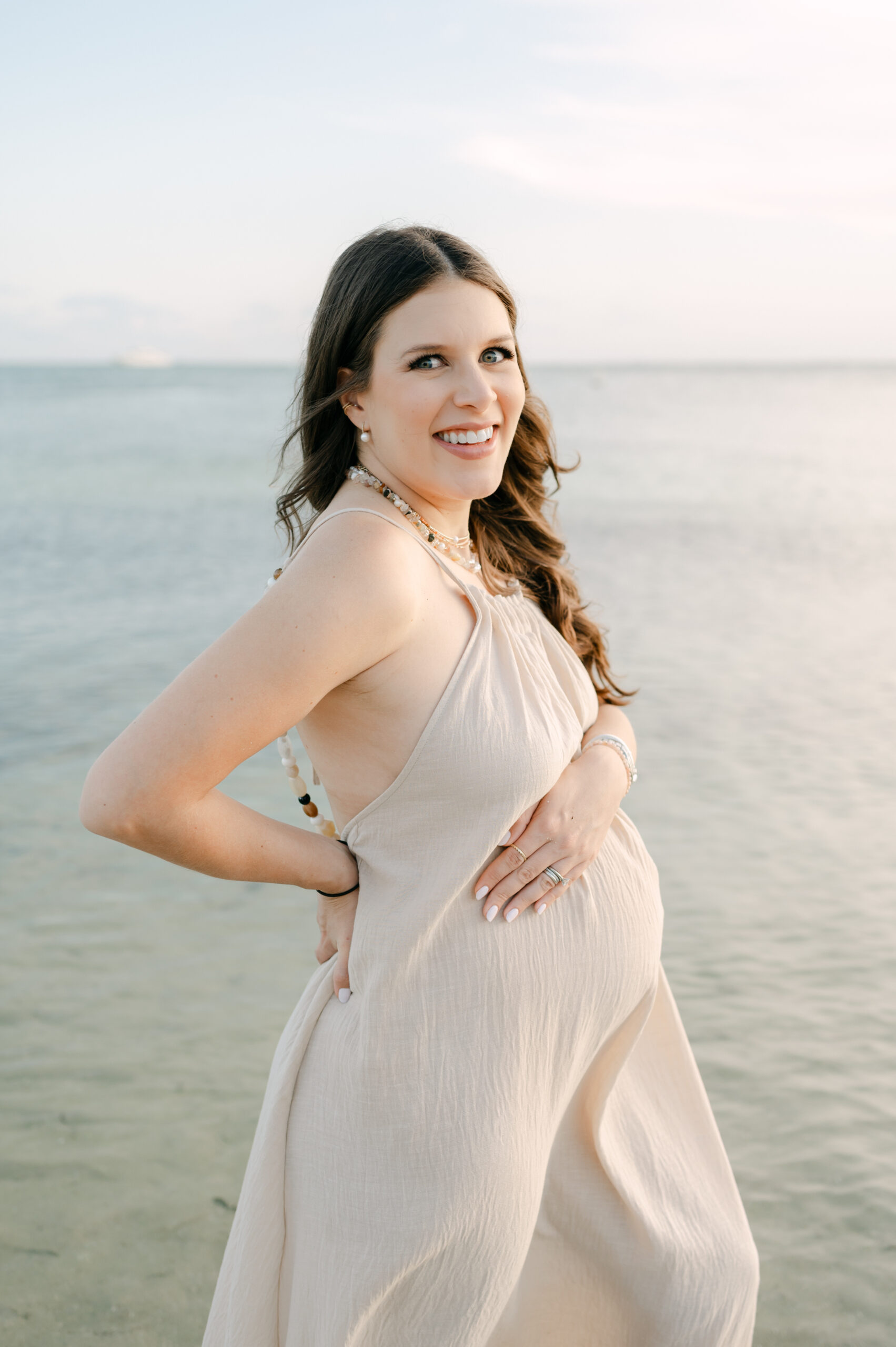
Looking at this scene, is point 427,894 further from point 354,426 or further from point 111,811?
point 354,426

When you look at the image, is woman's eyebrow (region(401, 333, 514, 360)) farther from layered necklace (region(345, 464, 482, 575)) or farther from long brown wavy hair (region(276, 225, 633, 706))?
layered necklace (region(345, 464, 482, 575))

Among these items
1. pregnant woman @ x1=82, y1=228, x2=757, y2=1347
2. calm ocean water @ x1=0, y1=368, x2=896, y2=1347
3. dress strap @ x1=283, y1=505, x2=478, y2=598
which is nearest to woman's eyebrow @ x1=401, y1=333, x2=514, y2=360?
pregnant woman @ x1=82, y1=228, x2=757, y2=1347

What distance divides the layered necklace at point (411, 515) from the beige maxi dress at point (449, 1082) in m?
0.06

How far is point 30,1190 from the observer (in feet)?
9.99

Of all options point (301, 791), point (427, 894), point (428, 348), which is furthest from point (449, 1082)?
point (428, 348)

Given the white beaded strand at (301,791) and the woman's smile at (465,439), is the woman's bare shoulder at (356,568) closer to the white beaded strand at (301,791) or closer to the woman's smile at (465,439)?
the woman's smile at (465,439)

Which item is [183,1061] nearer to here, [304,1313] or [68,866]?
[68,866]

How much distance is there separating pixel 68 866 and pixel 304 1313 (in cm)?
355

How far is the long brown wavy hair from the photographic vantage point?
176 centimetres

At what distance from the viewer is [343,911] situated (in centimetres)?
170

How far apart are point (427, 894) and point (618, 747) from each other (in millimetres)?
557

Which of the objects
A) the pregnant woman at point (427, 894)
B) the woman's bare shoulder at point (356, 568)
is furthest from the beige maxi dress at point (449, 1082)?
the woman's bare shoulder at point (356, 568)

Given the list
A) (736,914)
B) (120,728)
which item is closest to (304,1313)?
(736,914)

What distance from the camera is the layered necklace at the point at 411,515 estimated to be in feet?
5.84
